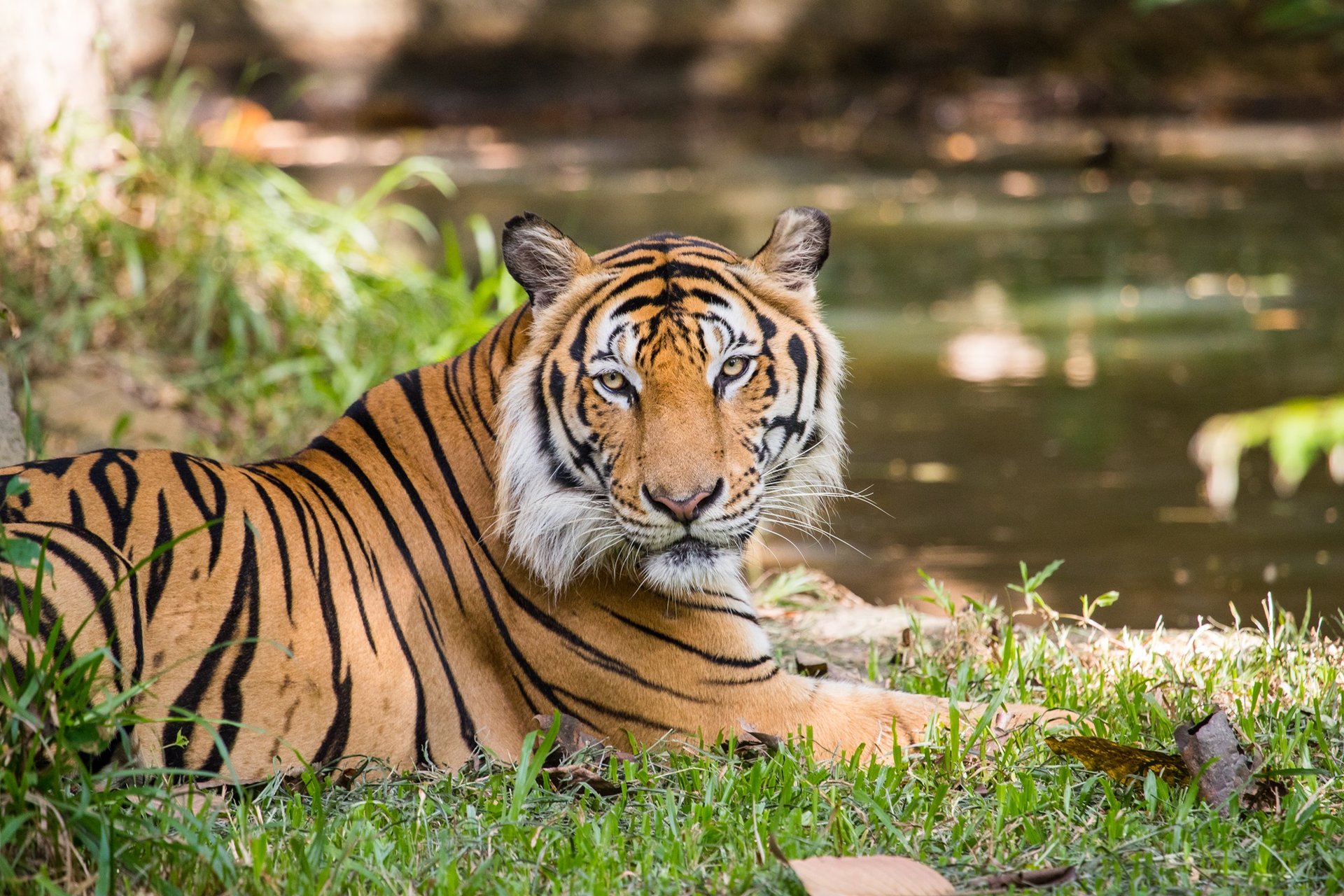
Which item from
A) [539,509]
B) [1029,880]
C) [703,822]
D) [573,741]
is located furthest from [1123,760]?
[539,509]

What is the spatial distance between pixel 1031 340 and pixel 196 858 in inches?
249

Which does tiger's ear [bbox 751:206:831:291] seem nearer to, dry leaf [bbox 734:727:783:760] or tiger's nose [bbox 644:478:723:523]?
tiger's nose [bbox 644:478:723:523]

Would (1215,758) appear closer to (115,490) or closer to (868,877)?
(868,877)

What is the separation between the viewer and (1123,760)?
2.75 metres

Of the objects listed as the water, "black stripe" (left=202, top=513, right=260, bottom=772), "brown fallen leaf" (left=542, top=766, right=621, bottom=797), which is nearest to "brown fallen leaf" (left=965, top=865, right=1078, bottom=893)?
"brown fallen leaf" (left=542, top=766, right=621, bottom=797)

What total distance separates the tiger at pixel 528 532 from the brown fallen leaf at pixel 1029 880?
0.46 metres

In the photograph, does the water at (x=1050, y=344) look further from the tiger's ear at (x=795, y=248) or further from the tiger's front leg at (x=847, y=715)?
the tiger's ear at (x=795, y=248)

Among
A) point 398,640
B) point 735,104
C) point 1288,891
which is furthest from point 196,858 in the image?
point 735,104

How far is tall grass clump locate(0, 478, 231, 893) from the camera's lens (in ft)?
7.31

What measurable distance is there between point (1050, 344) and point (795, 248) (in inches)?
202

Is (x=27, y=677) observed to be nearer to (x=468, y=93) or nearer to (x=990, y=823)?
(x=990, y=823)

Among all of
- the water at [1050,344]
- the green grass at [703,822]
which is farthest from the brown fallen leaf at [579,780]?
the water at [1050,344]

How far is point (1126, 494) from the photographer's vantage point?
5.61 metres

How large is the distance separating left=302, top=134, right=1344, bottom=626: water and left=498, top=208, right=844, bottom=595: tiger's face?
176 centimetres
